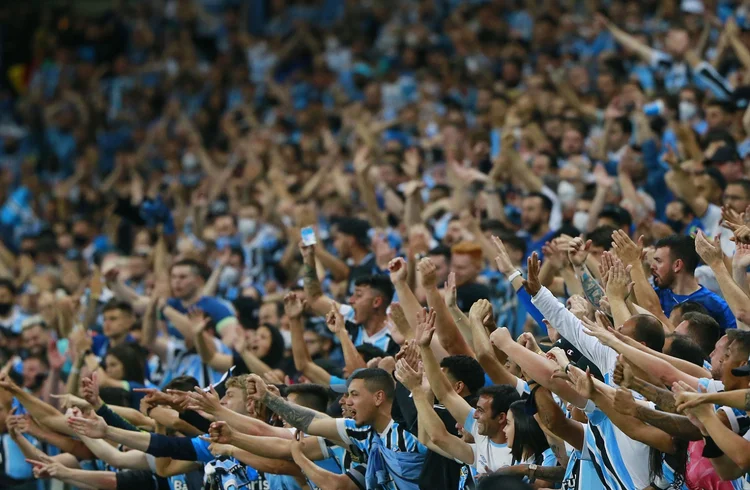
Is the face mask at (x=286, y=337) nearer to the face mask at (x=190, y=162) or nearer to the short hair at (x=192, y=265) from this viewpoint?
the short hair at (x=192, y=265)

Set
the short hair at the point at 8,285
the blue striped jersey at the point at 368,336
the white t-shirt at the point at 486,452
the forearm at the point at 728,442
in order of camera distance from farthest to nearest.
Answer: the short hair at the point at 8,285 → the blue striped jersey at the point at 368,336 → the white t-shirt at the point at 486,452 → the forearm at the point at 728,442

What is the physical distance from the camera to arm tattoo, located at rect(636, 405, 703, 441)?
19.0 ft

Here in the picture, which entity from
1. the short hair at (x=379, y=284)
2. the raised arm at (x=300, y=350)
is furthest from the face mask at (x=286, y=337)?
the raised arm at (x=300, y=350)

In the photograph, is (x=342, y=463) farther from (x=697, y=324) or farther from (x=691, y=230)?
(x=691, y=230)

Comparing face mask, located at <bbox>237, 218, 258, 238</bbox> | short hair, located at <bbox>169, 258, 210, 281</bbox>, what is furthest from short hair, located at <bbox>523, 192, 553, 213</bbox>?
face mask, located at <bbox>237, 218, 258, 238</bbox>

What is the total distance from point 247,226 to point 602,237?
22.2 feet

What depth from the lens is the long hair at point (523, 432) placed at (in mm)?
6609

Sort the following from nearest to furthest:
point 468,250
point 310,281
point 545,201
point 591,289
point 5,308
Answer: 1. point 591,289
2. point 310,281
3. point 468,250
4. point 545,201
5. point 5,308

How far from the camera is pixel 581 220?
35.8ft

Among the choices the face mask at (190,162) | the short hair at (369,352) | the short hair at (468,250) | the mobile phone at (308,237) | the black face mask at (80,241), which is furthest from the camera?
the face mask at (190,162)

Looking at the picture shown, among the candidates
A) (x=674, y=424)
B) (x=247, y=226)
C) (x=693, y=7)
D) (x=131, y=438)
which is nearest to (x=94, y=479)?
(x=131, y=438)

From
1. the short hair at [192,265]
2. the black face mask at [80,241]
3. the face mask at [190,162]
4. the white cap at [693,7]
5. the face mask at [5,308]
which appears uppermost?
the white cap at [693,7]

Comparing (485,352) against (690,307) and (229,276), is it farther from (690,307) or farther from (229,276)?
(229,276)

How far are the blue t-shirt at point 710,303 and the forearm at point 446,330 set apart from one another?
4.20ft
